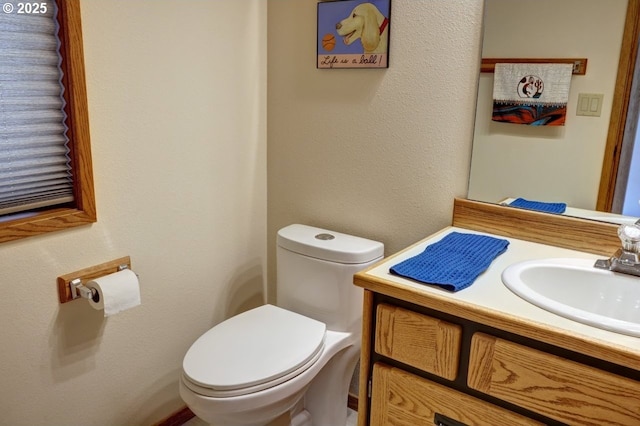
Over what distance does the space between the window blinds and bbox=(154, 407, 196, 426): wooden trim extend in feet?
3.12

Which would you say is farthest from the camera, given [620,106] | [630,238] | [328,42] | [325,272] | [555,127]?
[328,42]

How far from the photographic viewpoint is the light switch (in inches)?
54.1

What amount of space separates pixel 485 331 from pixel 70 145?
1244 mm

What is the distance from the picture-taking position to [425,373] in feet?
3.89

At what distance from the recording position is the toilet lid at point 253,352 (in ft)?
4.61

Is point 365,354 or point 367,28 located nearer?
point 365,354

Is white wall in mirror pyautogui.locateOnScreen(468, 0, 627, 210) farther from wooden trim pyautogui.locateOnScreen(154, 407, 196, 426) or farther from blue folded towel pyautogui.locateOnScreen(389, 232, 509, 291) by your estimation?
wooden trim pyautogui.locateOnScreen(154, 407, 196, 426)

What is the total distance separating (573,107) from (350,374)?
1.18m

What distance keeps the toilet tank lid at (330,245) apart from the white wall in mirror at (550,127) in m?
0.39

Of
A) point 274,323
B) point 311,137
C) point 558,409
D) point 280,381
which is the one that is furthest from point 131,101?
point 558,409

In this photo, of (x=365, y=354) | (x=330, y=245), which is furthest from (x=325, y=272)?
(x=365, y=354)

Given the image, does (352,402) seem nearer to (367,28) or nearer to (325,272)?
(325,272)

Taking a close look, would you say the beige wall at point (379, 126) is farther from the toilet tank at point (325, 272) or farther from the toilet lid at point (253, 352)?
the toilet lid at point (253, 352)

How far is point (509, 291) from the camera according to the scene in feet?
3.78
